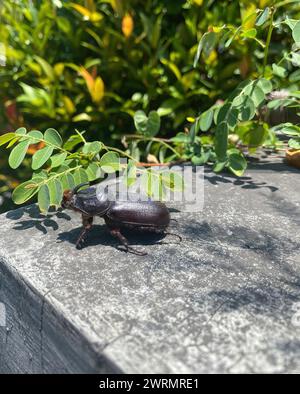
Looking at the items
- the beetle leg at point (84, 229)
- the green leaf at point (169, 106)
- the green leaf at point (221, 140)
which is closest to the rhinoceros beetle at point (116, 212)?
the beetle leg at point (84, 229)

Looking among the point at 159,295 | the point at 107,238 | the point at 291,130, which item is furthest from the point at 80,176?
the point at 291,130

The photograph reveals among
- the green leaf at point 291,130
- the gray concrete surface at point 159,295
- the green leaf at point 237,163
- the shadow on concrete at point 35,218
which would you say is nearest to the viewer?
the gray concrete surface at point 159,295

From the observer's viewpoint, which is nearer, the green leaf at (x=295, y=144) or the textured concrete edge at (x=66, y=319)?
the textured concrete edge at (x=66, y=319)

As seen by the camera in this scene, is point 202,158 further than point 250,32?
Yes

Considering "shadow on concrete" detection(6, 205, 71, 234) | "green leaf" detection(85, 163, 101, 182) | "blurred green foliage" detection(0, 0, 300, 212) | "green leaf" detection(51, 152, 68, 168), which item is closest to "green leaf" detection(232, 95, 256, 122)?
"blurred green foliage" detection(0, 0, 300, 212)

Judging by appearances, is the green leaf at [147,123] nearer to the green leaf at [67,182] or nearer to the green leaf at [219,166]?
the green leaf at [219,166]

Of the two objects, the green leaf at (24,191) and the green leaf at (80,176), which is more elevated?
the green leaf at (80,176)

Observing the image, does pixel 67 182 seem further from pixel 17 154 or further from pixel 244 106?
pixel 244 106
